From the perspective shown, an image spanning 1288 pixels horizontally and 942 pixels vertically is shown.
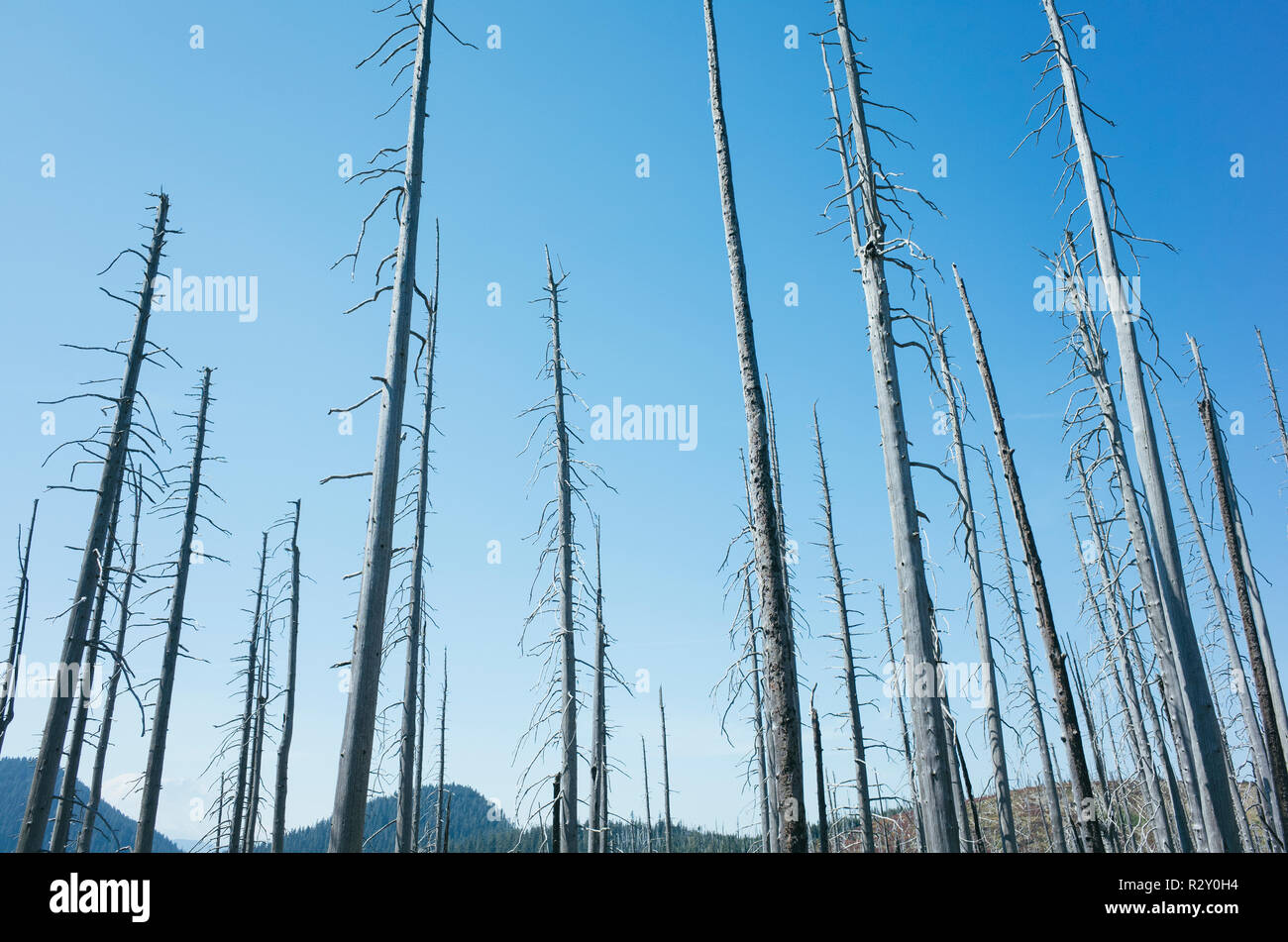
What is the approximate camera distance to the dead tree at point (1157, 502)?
8539mm

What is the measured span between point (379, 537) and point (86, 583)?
669 cm

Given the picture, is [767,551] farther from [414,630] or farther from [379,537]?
[414,630]

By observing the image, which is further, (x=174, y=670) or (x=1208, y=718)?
(x=174, y=670)

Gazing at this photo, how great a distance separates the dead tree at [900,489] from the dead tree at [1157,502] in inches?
139

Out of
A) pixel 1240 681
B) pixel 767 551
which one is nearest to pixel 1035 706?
pixel 1240 681

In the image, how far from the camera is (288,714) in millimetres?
21328

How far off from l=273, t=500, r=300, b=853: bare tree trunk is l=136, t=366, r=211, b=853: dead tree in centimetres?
378

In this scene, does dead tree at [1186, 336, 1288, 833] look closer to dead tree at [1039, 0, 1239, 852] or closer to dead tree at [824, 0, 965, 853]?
dead tree at [1039, 0, 1239, 852]

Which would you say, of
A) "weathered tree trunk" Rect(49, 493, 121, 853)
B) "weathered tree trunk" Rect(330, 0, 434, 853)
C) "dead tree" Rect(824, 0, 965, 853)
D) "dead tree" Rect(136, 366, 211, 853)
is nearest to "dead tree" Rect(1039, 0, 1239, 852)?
"dead tree" Rect(824, 0, 965, 853)

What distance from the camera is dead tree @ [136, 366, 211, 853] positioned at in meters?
16.3

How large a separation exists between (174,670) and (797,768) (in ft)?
54.2
